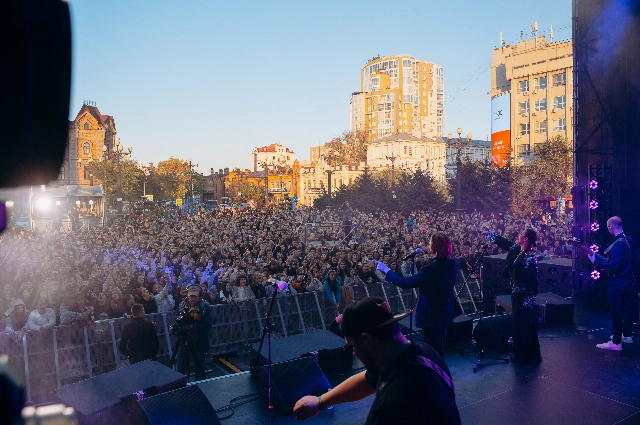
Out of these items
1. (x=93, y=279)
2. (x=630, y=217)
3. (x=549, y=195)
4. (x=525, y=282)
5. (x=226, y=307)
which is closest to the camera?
(x=525, y=282)

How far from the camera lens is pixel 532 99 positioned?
54281 mm

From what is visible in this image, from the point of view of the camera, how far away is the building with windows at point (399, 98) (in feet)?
396

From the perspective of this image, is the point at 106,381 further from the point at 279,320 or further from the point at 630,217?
the point at 630,217

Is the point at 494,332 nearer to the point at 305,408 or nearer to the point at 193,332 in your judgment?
the point at 193,332

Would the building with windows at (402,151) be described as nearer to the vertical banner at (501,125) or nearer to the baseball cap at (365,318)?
the vertical banner at (501,125)

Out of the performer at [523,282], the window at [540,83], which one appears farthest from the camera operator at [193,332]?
the window at [540,83]

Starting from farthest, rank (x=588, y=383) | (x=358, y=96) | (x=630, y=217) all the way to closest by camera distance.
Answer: (x=358, y=96), (x=630, y=217), (x=588, y=383)

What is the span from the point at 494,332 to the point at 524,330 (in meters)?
0.61

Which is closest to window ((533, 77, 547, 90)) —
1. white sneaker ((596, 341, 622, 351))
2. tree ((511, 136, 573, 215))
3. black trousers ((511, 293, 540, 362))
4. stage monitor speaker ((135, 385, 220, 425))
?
tree ((511, 136, 573, 215))

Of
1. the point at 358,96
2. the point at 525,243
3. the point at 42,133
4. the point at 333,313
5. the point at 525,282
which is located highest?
the point at 358,96

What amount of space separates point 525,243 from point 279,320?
4787mm

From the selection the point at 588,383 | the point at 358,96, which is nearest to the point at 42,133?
the point at 588,383

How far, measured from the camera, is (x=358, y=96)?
421ft

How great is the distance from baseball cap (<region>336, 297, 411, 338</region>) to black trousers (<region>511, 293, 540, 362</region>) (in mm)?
4831
